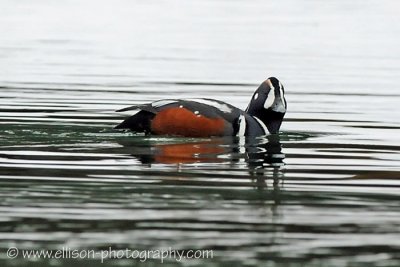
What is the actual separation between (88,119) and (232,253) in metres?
7.68

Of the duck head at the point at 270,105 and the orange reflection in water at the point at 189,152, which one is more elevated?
the duck head at the point at 270,105

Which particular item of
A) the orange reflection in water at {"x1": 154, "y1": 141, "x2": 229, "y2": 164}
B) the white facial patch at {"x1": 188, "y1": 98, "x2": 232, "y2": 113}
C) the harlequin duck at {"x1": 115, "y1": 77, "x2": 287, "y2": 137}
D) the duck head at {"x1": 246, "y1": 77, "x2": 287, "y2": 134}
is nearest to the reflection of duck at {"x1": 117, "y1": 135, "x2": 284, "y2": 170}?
the orange reflection in water at {"x1": 154, "y1": 141, "x2": 229, "y2": 164}

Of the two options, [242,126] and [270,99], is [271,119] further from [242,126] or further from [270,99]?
[242,126]

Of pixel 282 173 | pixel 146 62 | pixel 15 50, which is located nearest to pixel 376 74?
pixel 146 62

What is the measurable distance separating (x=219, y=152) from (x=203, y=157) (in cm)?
49

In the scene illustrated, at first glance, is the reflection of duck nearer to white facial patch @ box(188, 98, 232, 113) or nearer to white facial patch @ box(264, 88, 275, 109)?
white facial patch @ box(188, 98, 232, 113)

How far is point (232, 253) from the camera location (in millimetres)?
8234

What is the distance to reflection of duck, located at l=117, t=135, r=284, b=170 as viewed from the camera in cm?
1245

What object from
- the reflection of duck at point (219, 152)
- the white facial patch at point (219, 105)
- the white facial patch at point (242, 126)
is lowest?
the reflection of duck at point (219, 152)

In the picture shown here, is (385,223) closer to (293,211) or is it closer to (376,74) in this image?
(293,211)

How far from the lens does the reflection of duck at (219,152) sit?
12453 mm

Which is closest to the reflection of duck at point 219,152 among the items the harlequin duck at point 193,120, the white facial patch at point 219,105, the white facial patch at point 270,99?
the harlequin duck at point 193,120

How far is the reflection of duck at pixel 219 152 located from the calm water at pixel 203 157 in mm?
28

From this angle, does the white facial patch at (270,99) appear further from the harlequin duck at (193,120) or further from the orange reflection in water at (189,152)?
the orange reflection in water at (189,152)
